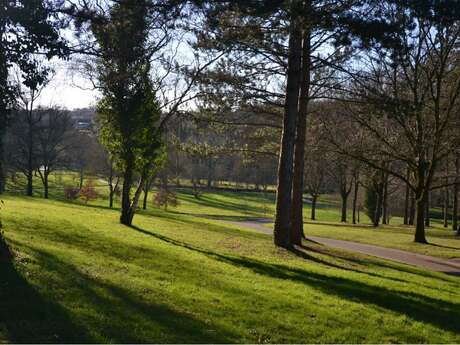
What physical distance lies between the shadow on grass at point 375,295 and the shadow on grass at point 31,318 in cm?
565

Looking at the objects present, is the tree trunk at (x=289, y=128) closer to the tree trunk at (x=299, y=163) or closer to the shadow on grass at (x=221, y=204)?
the tree trunk at (x=299, y=163)

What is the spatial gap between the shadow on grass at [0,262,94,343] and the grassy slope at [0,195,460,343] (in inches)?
0.5

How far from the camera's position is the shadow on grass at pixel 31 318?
5.40m

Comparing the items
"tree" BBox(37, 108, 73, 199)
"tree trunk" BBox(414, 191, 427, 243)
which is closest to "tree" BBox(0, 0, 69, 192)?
"tree trunk" BBox(414, 191, 427, 243)

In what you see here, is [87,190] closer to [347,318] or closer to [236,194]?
[236,194]

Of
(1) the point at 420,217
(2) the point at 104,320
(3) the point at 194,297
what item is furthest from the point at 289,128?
(1) the point at 420,217

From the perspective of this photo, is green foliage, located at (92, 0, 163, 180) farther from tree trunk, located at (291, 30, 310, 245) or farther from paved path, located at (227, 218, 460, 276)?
paved path, located at (227, 218, 460, 276)

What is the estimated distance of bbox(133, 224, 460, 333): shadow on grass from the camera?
868cm

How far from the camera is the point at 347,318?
25.7 feet

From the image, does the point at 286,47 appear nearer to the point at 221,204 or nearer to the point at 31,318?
the point at 31,318

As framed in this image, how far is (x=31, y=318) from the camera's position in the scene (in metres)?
5.94

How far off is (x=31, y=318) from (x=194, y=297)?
9.33 ft

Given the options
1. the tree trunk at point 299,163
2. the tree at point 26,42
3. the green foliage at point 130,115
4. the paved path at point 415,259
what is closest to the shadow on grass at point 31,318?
the tree at point 26,42

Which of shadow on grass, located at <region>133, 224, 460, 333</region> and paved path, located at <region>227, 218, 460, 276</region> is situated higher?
shadow on grass, located at <region>133, 224, 460, 333</region>
